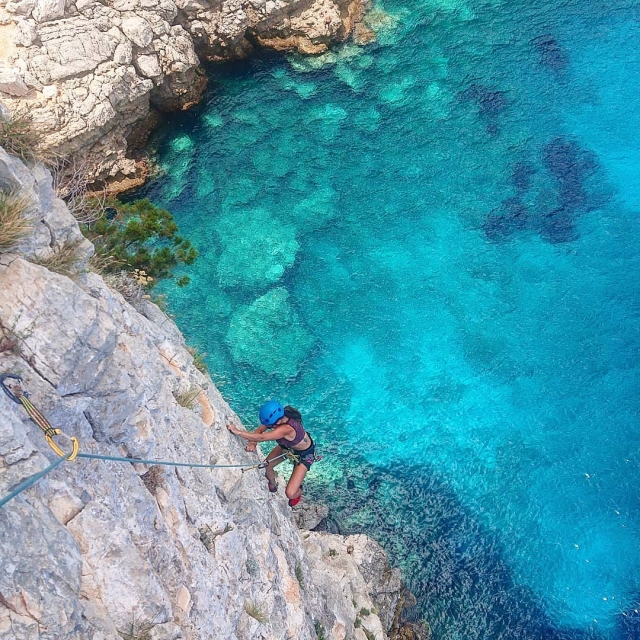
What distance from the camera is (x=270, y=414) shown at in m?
10.2

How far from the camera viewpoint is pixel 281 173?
23672mm

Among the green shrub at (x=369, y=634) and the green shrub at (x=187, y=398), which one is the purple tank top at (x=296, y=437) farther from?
the green shrub at (x=369, y=634)

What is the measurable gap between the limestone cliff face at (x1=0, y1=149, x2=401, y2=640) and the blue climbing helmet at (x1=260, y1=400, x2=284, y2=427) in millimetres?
1067

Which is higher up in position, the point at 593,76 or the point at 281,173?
the point at 281,173

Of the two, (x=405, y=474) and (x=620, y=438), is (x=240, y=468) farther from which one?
(x=620, y=438)

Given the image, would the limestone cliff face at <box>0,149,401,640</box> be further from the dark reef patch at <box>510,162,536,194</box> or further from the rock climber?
the dark reef patch at <box>510,162,536,194</box>

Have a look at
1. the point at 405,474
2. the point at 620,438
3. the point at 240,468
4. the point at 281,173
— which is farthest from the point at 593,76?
the point at 240,468

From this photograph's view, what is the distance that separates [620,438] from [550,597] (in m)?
5.28

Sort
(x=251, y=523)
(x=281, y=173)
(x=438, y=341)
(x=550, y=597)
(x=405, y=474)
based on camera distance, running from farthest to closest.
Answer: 1. (x=281, y=173)
2. (x=438, y=341)
3. (x=405, y=474)
4. (x=550, y=597)
5. (x=251, y=523)

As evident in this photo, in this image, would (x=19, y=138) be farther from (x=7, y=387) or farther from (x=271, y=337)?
(x=271, y=337)

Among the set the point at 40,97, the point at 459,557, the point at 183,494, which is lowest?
the point at 459,557

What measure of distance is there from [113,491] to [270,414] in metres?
3.22

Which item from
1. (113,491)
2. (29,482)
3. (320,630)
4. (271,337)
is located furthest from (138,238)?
(320,630)

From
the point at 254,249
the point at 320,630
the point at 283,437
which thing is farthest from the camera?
the point at 254,249
